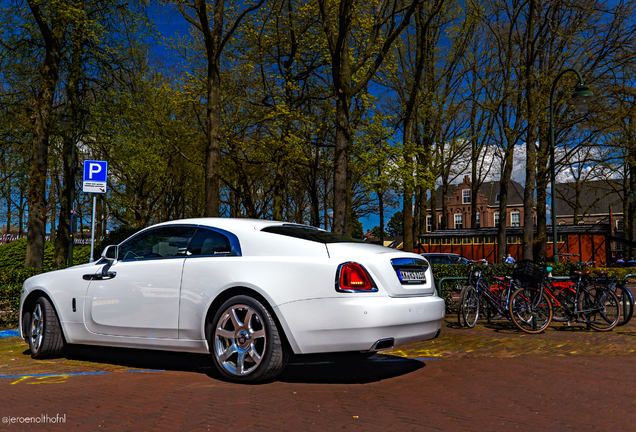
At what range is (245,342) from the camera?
490cm

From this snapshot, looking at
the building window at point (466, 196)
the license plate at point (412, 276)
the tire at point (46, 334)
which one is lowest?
the tire at point (46, 334)

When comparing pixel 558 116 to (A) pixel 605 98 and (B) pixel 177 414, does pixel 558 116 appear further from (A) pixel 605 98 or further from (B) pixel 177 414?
(B) pixel 177 414

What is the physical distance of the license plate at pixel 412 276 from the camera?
502cm

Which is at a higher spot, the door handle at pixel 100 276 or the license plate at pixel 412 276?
the license plate at pixel 412 276

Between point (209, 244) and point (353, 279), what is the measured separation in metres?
1.54

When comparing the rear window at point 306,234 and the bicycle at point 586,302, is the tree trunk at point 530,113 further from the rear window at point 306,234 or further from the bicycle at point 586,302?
the rear window at point 306,234

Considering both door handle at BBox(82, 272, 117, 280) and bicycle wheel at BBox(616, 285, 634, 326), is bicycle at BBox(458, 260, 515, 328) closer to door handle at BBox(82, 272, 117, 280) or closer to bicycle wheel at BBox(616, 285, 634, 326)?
bicycle wheel at BBox(616, 285, 634, 326)

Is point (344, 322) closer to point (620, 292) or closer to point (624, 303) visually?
point (624, 303)

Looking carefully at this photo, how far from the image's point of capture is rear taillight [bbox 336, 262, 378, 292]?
183 inches

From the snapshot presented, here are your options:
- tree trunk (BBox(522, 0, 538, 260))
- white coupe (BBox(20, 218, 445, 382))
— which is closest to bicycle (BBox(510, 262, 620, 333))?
white coupe (BBox(20, 218, 445, 382))

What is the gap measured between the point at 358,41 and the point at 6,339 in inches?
658


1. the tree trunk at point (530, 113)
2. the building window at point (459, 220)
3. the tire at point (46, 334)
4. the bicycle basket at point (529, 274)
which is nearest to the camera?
the tire at point (46, 334)

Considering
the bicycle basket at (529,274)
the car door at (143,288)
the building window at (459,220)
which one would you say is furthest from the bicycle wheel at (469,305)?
the building window at (459,220)

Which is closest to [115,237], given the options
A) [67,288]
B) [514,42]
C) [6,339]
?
[6,339]
